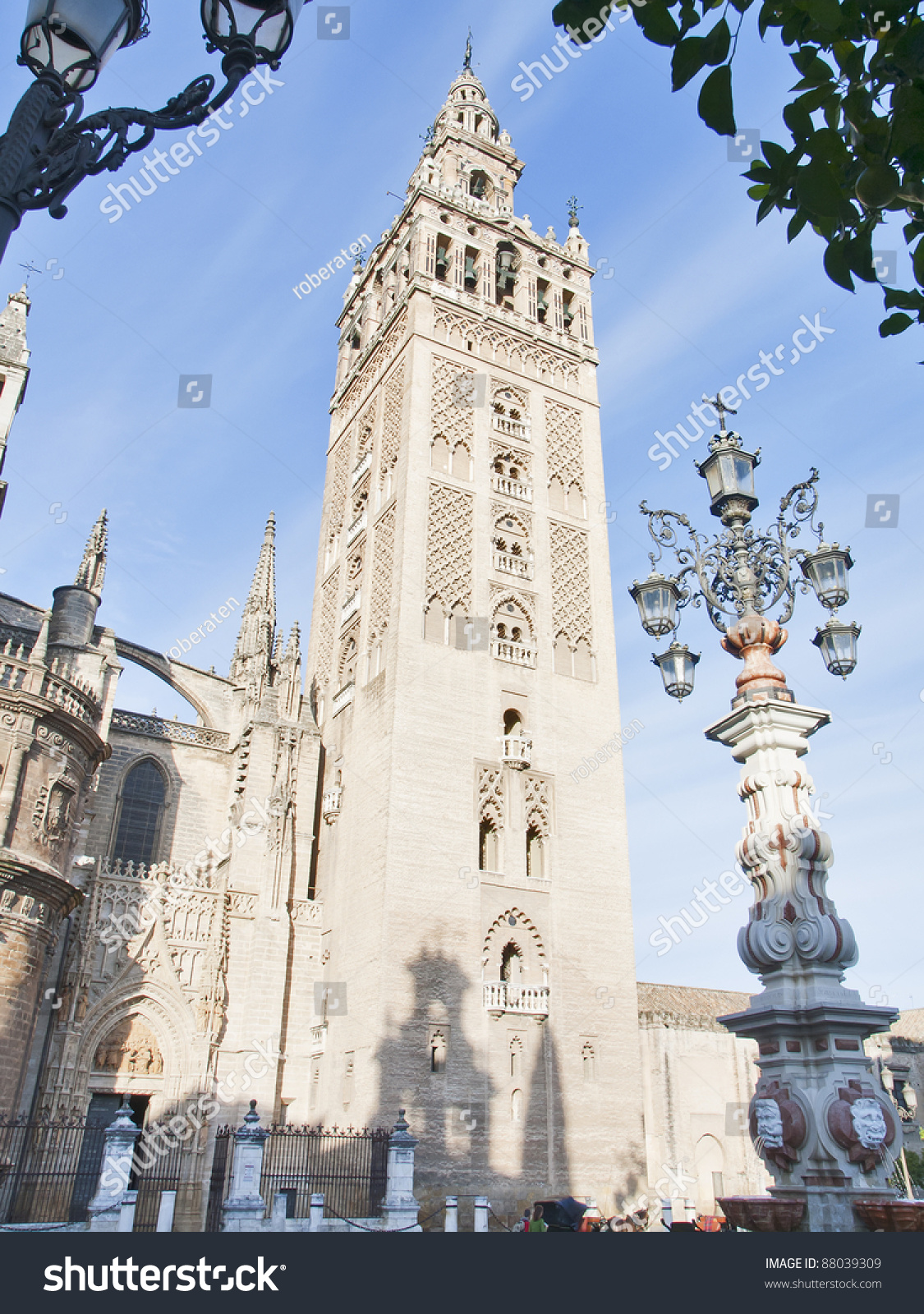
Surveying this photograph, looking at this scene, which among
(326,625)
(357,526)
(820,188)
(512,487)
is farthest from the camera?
(326,625)

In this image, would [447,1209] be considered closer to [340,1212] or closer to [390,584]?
[340,1212]

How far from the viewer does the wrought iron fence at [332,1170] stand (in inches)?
653

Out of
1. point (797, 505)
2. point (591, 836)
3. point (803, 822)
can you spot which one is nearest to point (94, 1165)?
point (591, 836)

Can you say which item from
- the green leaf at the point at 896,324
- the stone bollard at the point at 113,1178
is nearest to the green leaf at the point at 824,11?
the green leaf at the point at 896,324

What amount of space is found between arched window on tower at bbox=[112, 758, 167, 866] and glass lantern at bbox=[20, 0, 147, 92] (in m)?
22.3

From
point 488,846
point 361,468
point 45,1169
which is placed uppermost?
point 361,468

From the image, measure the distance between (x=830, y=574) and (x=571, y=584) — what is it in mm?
16793

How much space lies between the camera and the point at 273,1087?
66.2 ft

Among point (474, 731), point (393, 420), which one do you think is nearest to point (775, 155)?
point (474, 731)

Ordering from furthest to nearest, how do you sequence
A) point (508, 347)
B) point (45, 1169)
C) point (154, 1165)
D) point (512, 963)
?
1. point (508, 347)
2. point (512, 963)
3. point (154, 1165)
4. point (45, 1169)

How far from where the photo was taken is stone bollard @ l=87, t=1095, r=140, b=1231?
1214 centimetres

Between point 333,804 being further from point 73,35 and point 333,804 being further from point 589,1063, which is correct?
point 73,35

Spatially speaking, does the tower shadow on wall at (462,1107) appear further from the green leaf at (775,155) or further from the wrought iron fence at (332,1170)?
the green leaf at (775,155)

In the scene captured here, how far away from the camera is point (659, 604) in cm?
979
